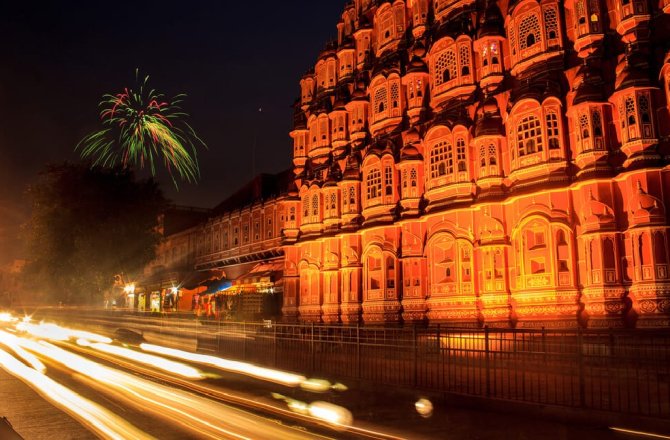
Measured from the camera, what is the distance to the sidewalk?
9.25 meters

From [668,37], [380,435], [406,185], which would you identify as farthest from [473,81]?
[380,435]

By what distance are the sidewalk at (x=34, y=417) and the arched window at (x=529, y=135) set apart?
60.9 ft

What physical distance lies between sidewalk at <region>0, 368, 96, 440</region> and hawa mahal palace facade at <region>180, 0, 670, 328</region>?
1632 centimetres

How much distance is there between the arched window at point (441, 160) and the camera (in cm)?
2539

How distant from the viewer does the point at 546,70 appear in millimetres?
22766

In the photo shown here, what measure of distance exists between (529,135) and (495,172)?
2.04m

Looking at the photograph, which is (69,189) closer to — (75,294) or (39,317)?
(75,294)

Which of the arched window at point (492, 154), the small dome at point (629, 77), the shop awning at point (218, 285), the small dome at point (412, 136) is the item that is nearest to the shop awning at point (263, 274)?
the shop awning at point (218, 285)

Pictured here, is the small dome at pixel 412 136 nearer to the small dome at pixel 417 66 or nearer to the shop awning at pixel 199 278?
the small dome at pixel 417 66

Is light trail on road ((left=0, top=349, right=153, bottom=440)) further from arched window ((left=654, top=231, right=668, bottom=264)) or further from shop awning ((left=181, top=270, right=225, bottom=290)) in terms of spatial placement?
shop awning ((left=181, top=270, right=225, bottom=290))

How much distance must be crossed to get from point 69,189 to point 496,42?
110 ft

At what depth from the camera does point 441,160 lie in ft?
84.6

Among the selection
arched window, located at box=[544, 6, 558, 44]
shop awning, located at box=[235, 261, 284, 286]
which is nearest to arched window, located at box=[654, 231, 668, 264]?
arched window, located at box=[544, 6, 558, 44]

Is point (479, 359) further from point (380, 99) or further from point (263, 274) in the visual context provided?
point (263, 274)
